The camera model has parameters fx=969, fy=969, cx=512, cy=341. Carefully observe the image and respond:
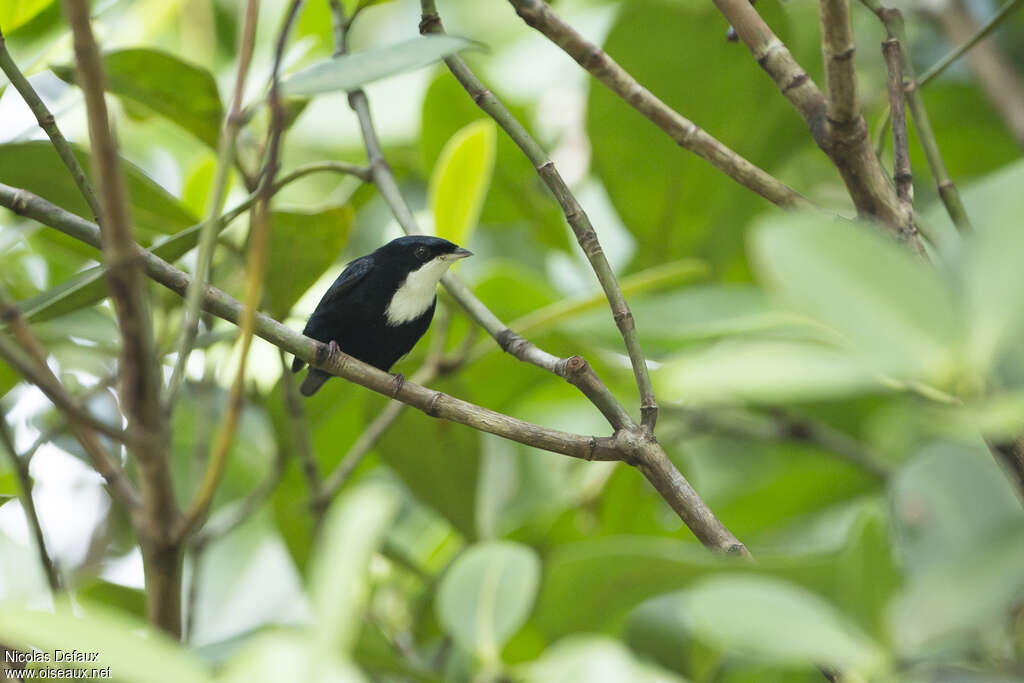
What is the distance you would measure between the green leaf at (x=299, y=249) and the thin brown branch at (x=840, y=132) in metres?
0.72

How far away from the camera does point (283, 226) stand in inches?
60.2

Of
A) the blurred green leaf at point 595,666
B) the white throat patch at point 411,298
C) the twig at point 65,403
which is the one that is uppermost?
the white throat patch at point 411,298

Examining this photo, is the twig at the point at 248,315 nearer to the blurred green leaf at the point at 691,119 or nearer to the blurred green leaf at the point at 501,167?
the blurred green leaf at the point at 691,119

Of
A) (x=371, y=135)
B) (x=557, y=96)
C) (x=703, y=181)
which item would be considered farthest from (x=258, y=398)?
(x=557, y=96)

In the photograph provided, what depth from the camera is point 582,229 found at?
45.3 inches

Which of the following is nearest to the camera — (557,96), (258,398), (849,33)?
(849,33)

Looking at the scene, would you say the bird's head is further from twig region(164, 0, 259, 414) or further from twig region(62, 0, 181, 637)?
twig region(62, 0, 181, 637)

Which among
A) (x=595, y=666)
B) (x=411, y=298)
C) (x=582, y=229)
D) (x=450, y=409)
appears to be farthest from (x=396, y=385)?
(x=411, y=298)

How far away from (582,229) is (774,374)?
781mm

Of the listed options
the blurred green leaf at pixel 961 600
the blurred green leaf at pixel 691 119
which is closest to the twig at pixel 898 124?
the blurred green leaf at pixel 691 119

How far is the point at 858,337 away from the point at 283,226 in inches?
49.9

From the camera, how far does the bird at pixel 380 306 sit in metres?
2.26

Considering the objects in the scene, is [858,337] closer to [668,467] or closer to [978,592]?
[978,592]

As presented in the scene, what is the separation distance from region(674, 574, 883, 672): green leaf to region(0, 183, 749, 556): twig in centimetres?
46
